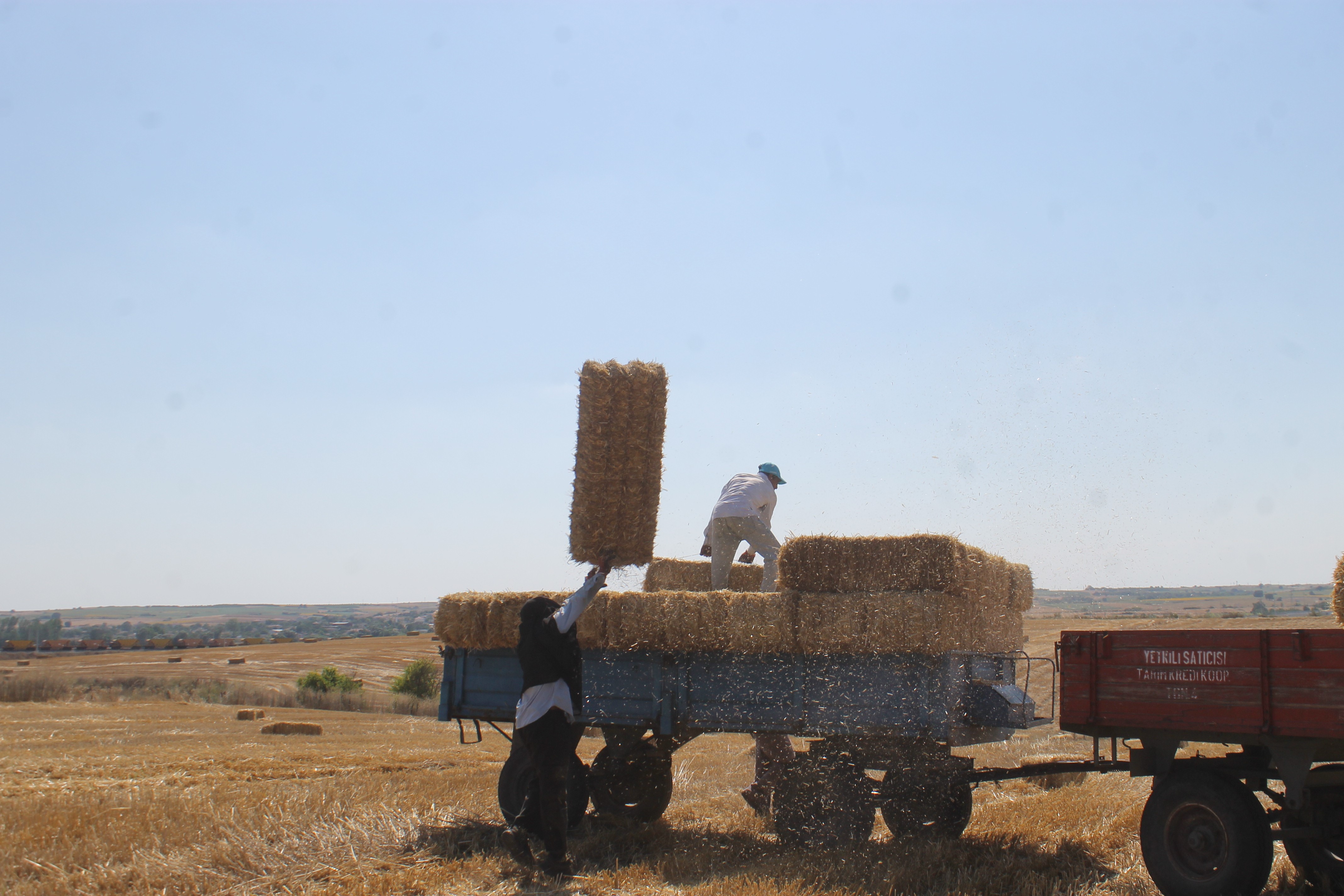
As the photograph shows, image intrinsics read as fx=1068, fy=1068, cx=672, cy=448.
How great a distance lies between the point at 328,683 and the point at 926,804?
32.5 metres

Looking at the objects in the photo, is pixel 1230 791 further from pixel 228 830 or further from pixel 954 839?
pixel 228 830

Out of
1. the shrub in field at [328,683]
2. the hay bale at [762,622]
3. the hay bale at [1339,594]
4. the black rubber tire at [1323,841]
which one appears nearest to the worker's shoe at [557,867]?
the hay bale at [762,622]

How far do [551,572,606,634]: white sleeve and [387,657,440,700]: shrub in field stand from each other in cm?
3011

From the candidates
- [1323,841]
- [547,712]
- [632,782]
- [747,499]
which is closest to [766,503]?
[747,499]

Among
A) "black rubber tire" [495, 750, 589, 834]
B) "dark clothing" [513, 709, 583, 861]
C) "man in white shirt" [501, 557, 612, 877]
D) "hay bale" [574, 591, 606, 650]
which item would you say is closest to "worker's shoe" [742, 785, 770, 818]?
"black rubber tire" [495, 750, 589, 834]

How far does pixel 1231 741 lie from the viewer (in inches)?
288

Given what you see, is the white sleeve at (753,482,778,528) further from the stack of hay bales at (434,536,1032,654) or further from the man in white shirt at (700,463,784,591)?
the stack of hay bales at (434,536,1032,654)

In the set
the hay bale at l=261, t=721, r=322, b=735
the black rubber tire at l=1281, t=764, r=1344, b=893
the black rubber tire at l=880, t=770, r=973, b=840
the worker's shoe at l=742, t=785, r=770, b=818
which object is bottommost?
the hay bale at l=261, t=721, r=322, b=735

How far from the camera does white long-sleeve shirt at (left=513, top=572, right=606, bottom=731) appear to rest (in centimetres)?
862

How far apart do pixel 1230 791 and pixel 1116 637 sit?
130 cm

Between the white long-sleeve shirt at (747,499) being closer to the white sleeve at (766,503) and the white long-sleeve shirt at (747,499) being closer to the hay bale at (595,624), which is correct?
the white sleeve at (766,503)

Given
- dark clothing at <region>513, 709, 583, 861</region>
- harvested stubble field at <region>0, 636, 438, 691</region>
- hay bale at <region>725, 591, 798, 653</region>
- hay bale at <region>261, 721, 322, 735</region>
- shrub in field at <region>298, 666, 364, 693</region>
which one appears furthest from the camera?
harvested stubble field at <region>0, 636, 438, 691</region>

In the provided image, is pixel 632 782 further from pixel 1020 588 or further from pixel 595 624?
pixel 1020 588

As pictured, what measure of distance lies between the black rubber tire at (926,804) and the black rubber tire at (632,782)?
93.8 inches
